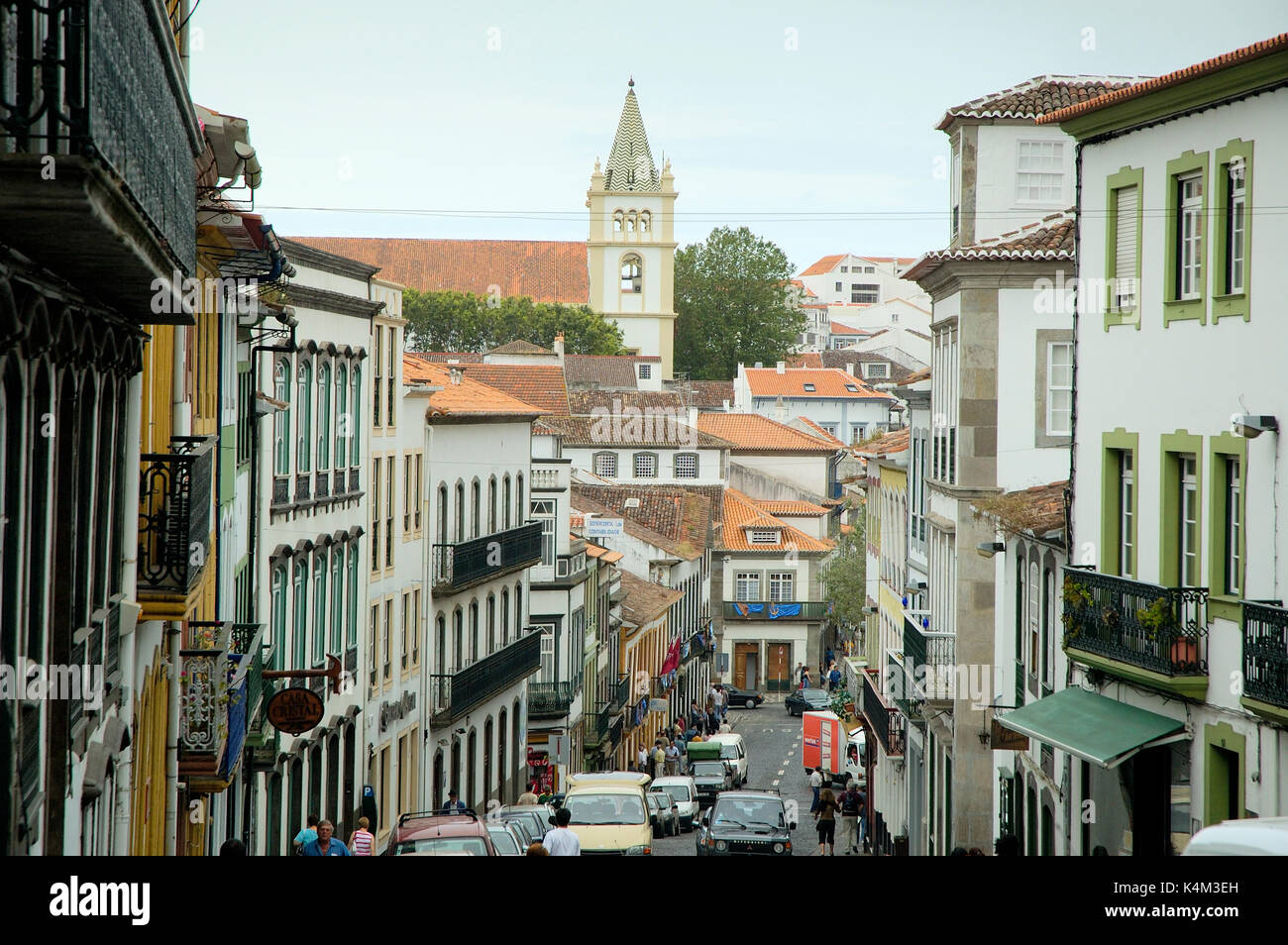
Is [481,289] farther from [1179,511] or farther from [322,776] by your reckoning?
[1179,511]

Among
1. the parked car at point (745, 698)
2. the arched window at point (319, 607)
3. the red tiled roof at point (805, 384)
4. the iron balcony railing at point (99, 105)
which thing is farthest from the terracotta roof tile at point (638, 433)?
the iron balcony railing at point (99, 105)

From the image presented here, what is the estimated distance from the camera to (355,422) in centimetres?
3080

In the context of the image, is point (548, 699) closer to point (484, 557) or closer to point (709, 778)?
point (709, 778)

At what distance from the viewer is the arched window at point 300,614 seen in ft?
87.5

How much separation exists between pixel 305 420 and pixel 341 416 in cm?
217

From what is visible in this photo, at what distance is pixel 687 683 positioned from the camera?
7500 centimetres

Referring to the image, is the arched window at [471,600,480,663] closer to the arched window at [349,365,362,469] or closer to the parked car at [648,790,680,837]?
the parked car at [648,790,680,837]

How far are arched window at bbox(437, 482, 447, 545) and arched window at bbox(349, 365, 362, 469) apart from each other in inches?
243

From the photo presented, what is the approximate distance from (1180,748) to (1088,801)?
3.27 metres

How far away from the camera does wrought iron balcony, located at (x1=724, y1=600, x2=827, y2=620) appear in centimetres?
8331

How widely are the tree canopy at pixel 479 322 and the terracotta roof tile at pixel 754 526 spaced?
2735 cm

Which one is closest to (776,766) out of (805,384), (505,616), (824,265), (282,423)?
(505,616)

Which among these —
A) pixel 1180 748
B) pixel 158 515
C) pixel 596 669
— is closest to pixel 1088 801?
pixel 1180 748

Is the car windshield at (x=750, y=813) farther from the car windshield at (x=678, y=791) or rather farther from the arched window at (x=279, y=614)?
the arched window at (x=279, y=614)
